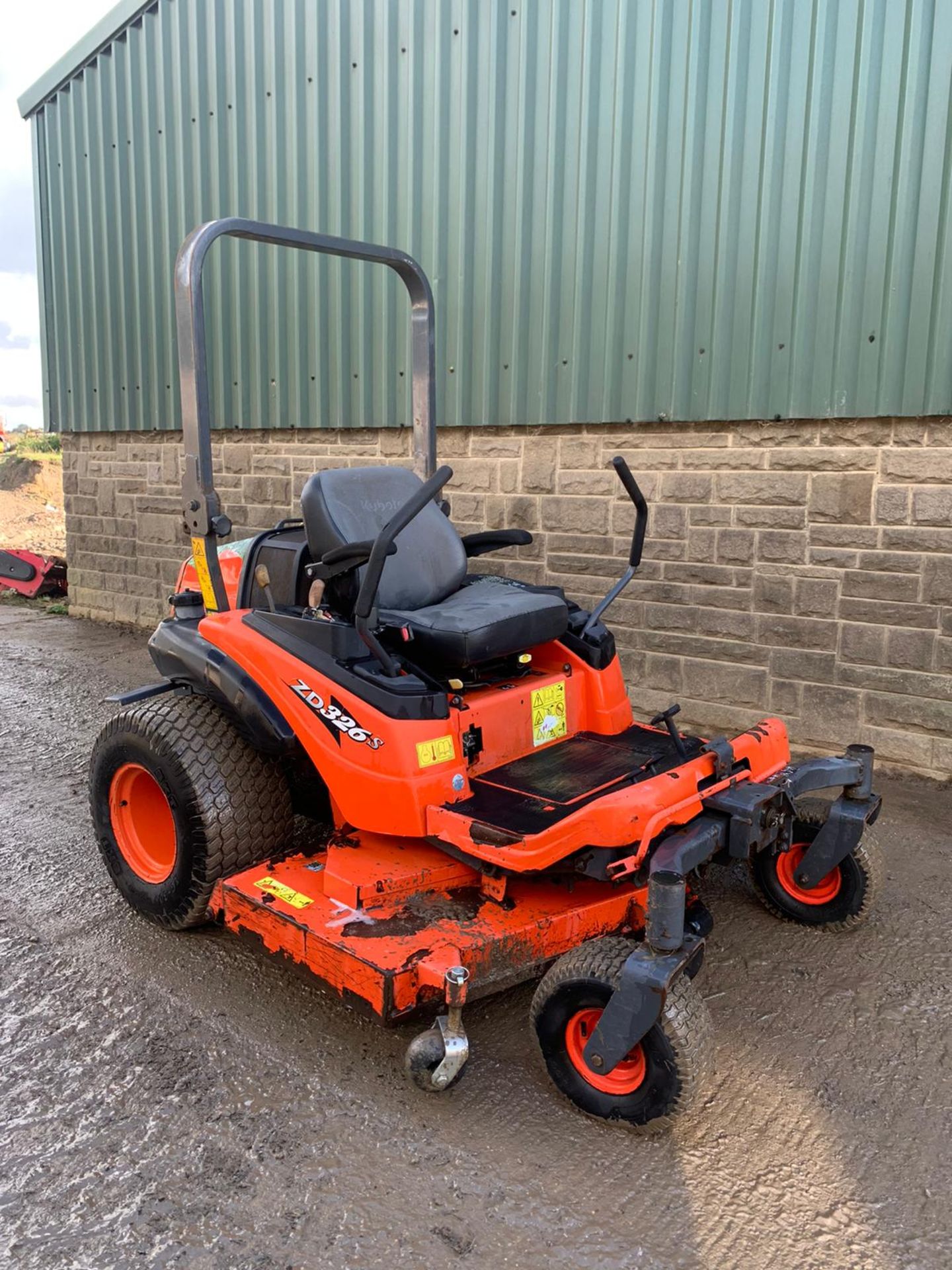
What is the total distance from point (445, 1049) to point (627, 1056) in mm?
432

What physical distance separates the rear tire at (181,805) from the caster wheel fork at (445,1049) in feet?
3.38

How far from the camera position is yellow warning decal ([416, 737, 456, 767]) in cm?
286

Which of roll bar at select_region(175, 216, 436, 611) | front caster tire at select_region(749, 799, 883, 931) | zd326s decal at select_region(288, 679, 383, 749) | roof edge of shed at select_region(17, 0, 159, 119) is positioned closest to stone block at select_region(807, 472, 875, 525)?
front caster tire at select_region(749, 799, 883, 931)

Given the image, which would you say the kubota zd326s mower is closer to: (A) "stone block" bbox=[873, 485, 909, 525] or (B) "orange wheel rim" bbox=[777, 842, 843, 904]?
(B) "orange wheel rim" bbox=[777, 842, 843, 904]

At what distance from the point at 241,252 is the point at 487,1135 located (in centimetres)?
674

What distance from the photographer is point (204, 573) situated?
334cm

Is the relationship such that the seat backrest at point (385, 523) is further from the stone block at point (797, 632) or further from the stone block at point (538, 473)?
the stone block at point (538, 473)

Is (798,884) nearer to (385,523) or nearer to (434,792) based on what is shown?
(434,792)

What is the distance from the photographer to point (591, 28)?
534 cm

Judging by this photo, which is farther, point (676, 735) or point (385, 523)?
point (385, 523)

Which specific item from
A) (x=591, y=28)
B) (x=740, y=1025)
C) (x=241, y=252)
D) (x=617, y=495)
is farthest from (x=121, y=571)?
(x=740, y=1025)

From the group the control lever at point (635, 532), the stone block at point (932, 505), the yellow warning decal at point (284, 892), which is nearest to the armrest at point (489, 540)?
the control lever at point (635, 532)

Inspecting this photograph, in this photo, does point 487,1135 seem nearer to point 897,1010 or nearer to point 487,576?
point 897,1010

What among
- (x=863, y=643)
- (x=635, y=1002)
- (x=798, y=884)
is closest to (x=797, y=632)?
(x=863, y=643)
